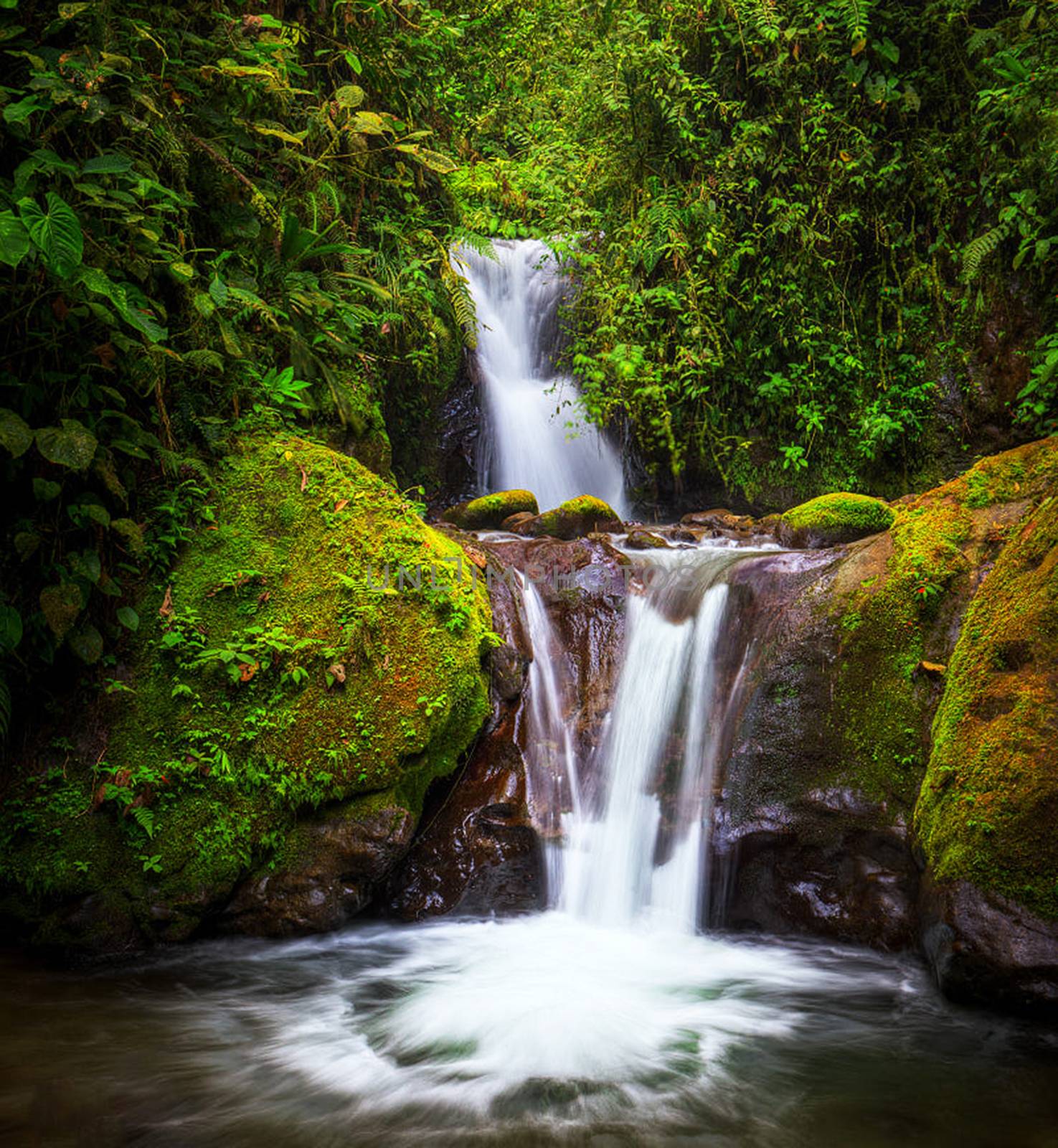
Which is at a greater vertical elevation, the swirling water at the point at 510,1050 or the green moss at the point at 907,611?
the green moss at the point at 907,611

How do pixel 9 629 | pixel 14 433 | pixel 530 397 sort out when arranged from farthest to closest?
pixel 530 397, pixel 9 629, pixel 14 433

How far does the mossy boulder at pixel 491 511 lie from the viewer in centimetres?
734

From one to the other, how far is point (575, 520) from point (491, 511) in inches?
38.6

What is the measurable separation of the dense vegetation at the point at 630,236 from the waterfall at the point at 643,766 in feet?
8.19

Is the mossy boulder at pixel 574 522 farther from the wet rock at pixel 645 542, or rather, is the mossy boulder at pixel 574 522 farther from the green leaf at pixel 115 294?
the green leaf at pixel 115 294

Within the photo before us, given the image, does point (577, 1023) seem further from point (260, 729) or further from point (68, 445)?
point (68, 445)

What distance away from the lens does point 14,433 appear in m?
3.01

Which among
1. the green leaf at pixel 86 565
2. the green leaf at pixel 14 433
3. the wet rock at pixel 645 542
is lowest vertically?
the green leaf at pixel 86 565

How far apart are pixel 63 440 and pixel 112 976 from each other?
7.74 feet

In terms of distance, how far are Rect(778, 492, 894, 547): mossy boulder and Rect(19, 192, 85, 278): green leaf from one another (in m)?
5.08

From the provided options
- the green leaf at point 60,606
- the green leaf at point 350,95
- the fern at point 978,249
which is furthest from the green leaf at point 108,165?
the fern at point 978,249

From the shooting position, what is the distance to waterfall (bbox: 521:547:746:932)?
13.5 feet

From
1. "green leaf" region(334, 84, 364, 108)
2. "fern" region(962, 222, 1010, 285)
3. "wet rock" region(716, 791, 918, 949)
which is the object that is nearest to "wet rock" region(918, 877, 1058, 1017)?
"wet rock" region(716, 791, 918, 949)

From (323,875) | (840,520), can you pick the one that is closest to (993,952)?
(323,875)
